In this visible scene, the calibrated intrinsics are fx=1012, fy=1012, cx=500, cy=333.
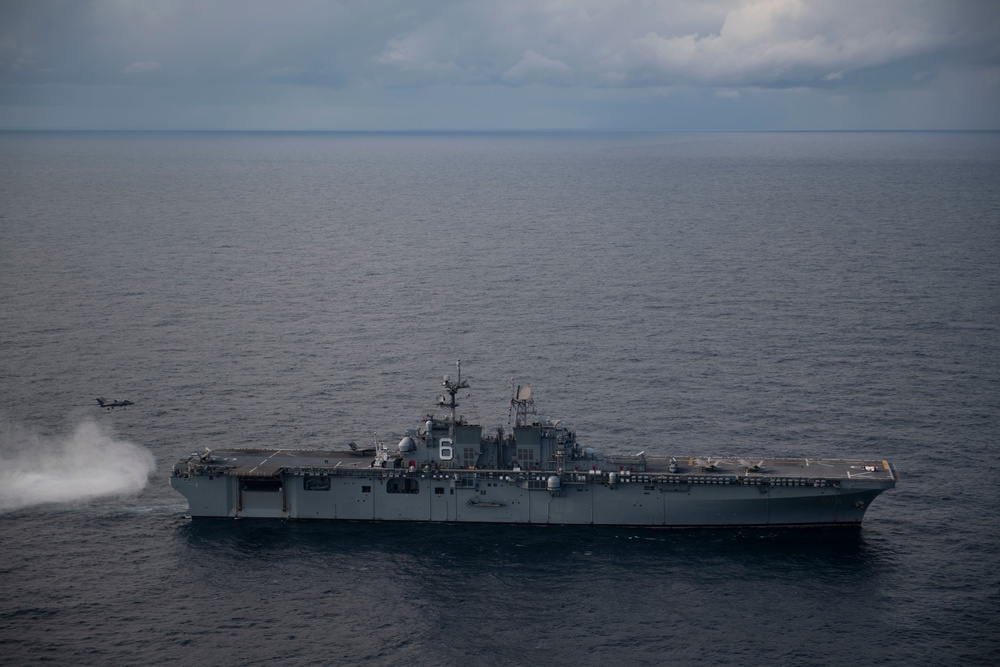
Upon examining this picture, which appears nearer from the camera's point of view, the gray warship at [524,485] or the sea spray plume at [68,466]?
the gray warship at [524,485]

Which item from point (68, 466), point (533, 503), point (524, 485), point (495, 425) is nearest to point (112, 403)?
point (68, 466)

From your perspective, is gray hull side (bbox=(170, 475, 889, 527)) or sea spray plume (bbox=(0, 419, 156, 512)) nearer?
gray hull side (bbox=(170, 475, 889, 527))

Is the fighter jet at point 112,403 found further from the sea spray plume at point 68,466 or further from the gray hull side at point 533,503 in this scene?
the gray hull side at point 533,503

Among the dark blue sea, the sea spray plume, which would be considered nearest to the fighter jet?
the dark blue sea

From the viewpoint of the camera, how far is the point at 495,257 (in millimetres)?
143750

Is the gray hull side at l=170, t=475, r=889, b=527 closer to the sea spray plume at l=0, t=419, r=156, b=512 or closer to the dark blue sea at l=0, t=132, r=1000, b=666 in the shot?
the dark blue sea at l=0, t=132, r=1000, b=666

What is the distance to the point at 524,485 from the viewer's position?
6550 cm

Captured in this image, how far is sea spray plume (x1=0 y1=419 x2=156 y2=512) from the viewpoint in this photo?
6831cm

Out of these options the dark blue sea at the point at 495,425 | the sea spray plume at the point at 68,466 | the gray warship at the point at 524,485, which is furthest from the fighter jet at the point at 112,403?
the gray warship at the point at 524,485

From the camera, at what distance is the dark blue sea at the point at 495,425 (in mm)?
52906

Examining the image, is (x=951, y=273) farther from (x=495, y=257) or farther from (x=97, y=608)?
(x=97, y=608)

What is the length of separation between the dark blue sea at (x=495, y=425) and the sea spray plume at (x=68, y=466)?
0.73 ft

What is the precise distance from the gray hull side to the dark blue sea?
42.0 inches

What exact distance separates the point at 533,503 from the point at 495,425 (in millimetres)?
13058
